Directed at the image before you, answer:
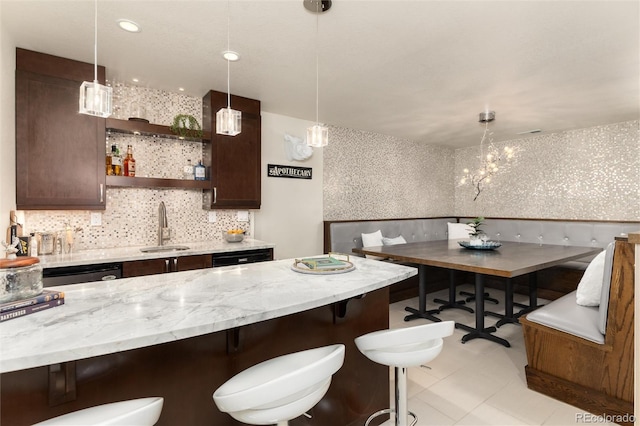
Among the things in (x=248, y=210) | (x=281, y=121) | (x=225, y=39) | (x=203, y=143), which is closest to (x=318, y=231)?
(x=248, y=210)

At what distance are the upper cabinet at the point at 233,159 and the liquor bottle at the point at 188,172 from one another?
16 centimetres

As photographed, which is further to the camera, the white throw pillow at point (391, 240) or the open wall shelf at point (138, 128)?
the white throw pillow at point (391, 240)

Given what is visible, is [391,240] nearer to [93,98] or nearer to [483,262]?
[483,262]

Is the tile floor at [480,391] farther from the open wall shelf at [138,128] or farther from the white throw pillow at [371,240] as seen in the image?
the open wall shelf at [138,128]

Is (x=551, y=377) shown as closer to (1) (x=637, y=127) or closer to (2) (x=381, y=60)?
(2) (x=381, y=60)

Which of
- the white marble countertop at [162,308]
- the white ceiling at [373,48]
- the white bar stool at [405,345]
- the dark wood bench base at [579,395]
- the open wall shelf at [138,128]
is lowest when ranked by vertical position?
the dark wood bench base at [579,395]

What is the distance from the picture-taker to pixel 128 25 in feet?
6.74

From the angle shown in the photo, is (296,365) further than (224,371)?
No

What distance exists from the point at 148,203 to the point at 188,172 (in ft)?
1.65

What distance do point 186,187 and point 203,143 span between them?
584 millimetres

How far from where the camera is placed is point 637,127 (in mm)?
4207

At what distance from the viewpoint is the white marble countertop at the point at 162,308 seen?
0.83 metres

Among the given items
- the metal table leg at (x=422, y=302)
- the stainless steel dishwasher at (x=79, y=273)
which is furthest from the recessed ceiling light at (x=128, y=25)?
the metal table leg at (x=422, y=302)

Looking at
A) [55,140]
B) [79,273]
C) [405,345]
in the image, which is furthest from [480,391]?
[55,140]
